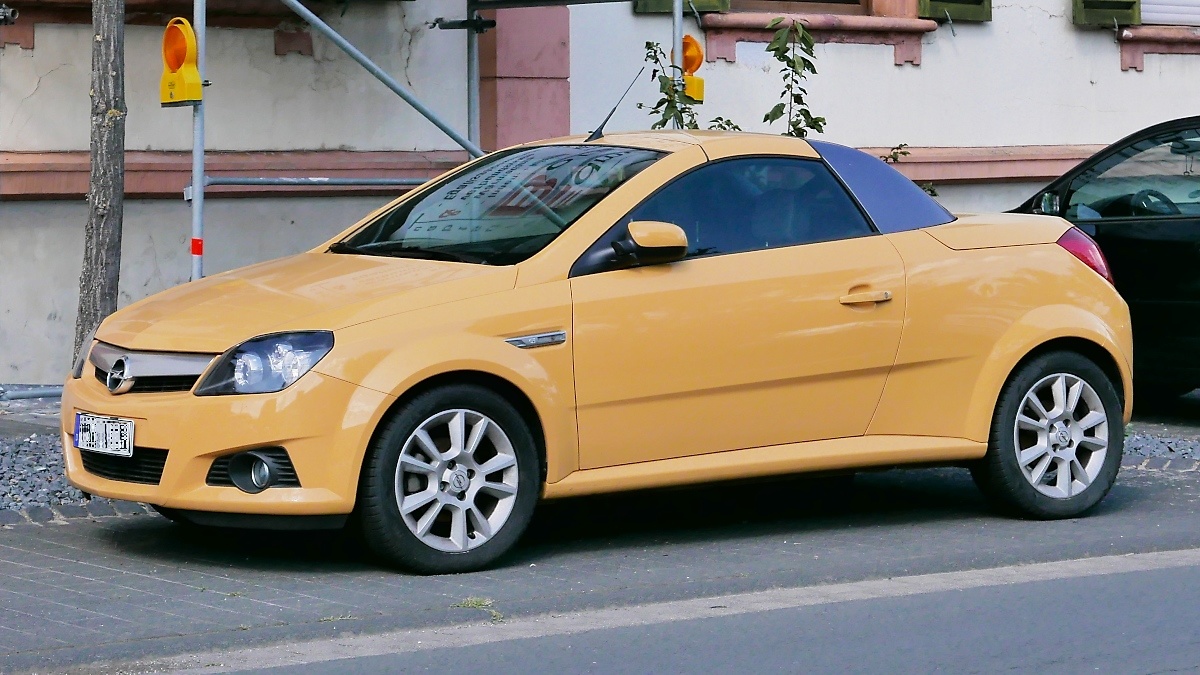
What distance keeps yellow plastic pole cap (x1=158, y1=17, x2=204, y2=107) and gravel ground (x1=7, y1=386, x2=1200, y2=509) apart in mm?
1881

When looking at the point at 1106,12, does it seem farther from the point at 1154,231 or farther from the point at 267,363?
the point at 267,363

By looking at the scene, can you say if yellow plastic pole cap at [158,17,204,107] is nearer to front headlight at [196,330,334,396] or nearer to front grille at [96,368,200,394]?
front grille at [96,368,200,394]

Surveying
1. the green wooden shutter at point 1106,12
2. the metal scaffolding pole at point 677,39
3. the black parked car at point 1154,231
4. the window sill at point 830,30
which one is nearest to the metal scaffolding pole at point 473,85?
the metal scaffolding pole at point 677,39

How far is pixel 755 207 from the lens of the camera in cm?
695

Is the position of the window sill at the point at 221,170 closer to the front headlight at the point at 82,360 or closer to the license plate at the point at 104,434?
the front headlight at the point at 82,360

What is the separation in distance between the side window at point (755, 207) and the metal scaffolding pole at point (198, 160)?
155 inches

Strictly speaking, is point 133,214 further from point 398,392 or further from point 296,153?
point 398,392

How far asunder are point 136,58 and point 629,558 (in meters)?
6.16

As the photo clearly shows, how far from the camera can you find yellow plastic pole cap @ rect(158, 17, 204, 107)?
32.1 feet

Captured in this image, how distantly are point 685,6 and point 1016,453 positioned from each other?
23.0 ft

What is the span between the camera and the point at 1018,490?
7.30m

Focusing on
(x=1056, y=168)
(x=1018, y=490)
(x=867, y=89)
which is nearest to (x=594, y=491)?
(x=1018, y=490)

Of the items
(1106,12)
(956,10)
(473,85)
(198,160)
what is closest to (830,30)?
(956,10)

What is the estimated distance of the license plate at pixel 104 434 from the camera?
6.18 meters
